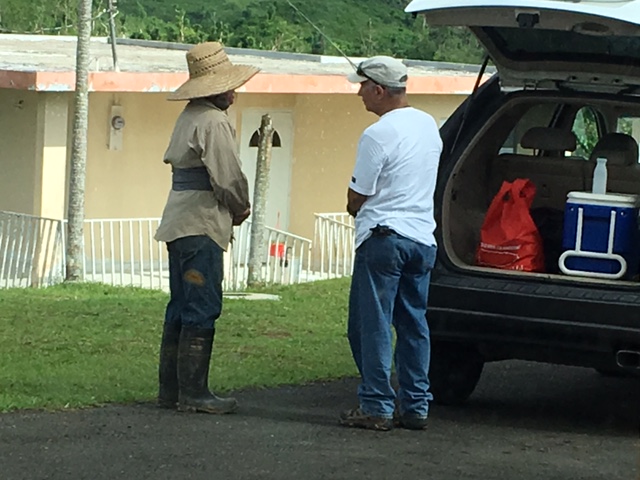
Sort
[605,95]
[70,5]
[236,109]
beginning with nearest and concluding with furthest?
1. [605,95]
2. [236,109]
3. [70,5]

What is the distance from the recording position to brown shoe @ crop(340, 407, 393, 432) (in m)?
6.62

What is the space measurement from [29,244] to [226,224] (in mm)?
8957

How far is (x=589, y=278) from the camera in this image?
22.6 feet

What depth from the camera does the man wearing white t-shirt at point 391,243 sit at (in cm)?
650

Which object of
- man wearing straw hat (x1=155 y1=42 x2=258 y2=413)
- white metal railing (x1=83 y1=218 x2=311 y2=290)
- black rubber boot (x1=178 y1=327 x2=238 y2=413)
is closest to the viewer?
man wearing straw hat (x1=155 y1=42 x2=258 y2=413)

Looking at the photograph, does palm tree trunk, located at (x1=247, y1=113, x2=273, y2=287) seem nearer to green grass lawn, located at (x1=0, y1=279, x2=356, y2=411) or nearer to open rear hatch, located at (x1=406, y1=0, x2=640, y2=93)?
green grass lawn, located at (x1=0, y1=279, x2=356, y2=411)

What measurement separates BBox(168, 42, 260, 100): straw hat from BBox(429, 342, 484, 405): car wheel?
1.63m

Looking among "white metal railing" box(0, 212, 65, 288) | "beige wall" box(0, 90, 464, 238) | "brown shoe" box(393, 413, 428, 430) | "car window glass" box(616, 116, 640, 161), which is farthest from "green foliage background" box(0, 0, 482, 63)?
"brown shoe" box(393, 413, 428, 430)

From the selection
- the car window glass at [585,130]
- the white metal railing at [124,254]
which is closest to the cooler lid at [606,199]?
the car window glass at [585,130]

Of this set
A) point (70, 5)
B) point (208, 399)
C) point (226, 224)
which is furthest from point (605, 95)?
point (70, 5)

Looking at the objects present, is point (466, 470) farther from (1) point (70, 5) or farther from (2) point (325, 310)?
(1) point (70, 5)

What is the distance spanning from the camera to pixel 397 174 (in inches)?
256

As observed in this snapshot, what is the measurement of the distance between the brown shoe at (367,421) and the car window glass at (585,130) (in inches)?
88.1

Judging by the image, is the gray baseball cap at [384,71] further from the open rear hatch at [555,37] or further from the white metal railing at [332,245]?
the white metal railing at [332,245]
